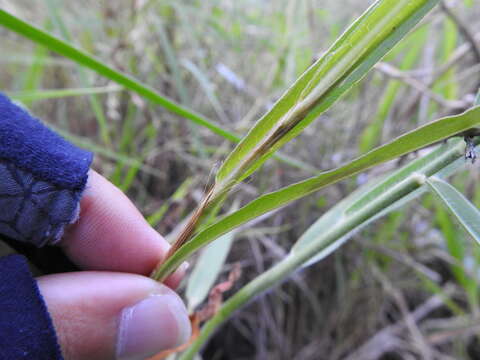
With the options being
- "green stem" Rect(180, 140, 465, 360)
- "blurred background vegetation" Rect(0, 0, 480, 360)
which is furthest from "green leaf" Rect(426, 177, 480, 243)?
"blurred background vegetation" Rect(0, 0, 480, 360)

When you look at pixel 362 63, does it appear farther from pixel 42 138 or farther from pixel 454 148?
pixel 42 138

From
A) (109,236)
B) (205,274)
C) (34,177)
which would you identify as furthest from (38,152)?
(205,274)

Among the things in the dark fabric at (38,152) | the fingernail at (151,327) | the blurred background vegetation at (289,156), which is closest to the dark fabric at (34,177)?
the dark fabric at (38,152)

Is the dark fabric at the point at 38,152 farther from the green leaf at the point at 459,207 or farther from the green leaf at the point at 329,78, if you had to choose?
the green leaf at the point at 459,207

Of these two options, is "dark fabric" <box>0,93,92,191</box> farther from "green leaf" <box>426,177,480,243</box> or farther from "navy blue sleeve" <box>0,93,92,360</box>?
"green leaf" <box>426,177,480,243</box>

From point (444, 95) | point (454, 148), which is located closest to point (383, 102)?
Answer: point (444, 95)

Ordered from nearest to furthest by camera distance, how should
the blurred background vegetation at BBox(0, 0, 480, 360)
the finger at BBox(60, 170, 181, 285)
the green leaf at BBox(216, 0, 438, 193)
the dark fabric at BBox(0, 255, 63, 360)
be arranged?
the green leaf at BBox(216, 0, 438, 193)
the dark fabric at BBox(0, 255, 63, 360)
the finger at BBox(60, 170, 181, 285)
the blurred background vegetation at BBox(0, 0, 480, 360)

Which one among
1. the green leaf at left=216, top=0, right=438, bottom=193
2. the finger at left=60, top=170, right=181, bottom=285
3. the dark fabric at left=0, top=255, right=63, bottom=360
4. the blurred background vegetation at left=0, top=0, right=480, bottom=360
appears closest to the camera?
the green leaf at left=216, top=0, right=438, bottom=193
